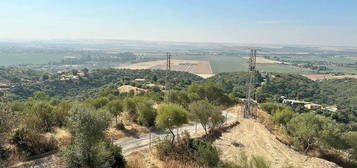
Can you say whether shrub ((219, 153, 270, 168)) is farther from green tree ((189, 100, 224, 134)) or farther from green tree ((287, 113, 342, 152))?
green tree ((287, 113, 342, 152))

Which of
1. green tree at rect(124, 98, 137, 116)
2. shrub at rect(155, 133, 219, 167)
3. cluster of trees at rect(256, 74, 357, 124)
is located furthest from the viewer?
cluster of trees at rect(256, 74, 357, 124)

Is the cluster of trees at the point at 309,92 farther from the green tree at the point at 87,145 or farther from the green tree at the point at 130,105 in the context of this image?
the green tree at the point at 87,145

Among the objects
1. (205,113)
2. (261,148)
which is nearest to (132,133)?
(205,113)

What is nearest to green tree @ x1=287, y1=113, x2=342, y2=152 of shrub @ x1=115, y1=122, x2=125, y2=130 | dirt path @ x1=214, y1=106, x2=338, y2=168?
dirt path @ x1=214, y1=106, x2=338, y2=168

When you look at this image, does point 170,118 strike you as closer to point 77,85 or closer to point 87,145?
point 87,145

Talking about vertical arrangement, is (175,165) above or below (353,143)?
above

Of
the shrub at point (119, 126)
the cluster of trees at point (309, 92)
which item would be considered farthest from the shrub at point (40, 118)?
the cluster of trees at point (309, 92)
